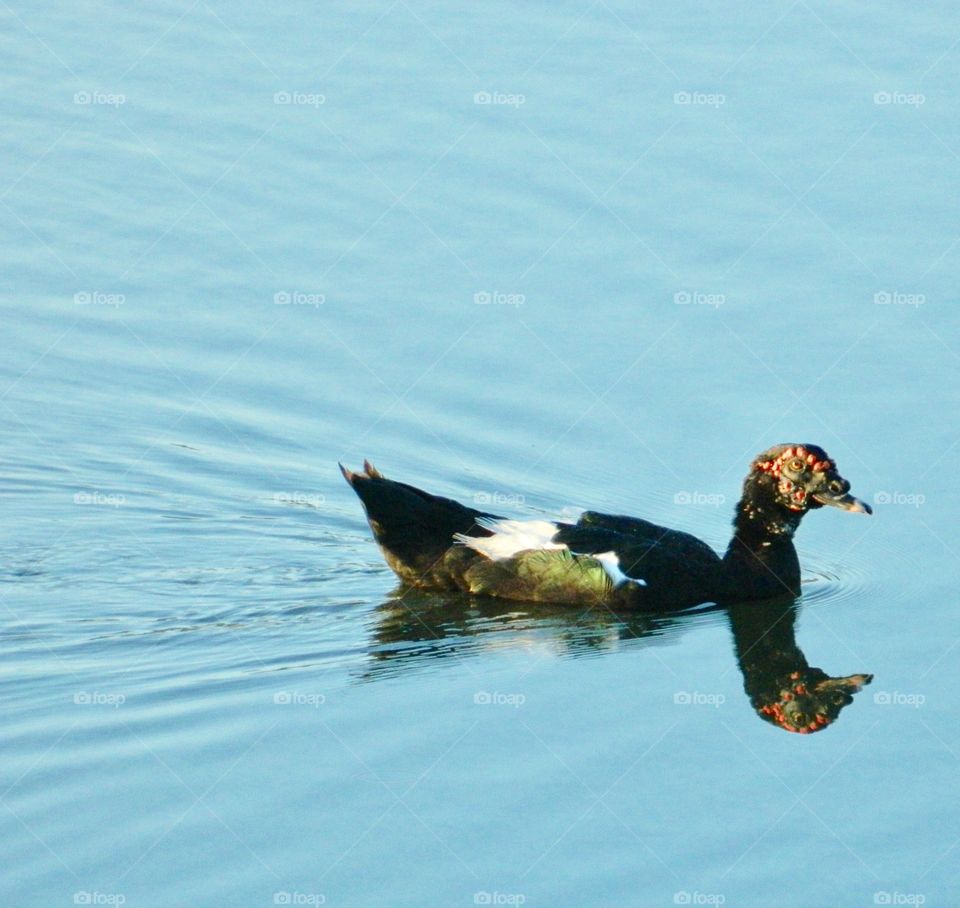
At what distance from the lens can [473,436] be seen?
43.0ft

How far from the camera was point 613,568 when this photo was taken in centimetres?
1150

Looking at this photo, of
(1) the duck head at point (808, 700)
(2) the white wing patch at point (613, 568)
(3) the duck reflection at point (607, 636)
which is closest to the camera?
(1) the duck head at point (808, 700)

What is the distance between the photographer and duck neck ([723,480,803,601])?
38.3 feet

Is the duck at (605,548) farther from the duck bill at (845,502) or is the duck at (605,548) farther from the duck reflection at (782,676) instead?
the duck reflection at (782,676)

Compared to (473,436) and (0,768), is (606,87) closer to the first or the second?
(473,436)

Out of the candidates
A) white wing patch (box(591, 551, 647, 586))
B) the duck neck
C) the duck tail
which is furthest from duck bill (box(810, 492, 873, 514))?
→ the duck tail

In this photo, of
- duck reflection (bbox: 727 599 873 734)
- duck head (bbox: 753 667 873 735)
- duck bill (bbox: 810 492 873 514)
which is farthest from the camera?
duck bill (bbox: 810 492 873 514)

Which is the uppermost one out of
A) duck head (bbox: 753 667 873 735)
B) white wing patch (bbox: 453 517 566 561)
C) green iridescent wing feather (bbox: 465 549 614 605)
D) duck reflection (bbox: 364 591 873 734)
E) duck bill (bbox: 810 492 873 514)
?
duck bill (bbox: 810 492 873 514)

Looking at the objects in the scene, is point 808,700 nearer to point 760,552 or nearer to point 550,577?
point 760,552

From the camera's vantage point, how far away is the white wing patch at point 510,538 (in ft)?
38.1

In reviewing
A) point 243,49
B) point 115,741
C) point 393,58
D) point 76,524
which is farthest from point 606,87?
point 115,741

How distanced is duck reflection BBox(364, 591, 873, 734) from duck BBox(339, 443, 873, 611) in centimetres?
11

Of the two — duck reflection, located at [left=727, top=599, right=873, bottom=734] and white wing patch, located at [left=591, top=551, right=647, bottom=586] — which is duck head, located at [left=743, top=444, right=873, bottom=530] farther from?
white wing patch, located at [left=591, top=551, right=647, bottom=586]

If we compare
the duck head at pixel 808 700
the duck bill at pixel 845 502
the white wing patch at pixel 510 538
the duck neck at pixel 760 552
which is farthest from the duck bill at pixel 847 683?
the white wing patch at pixel 510 538
